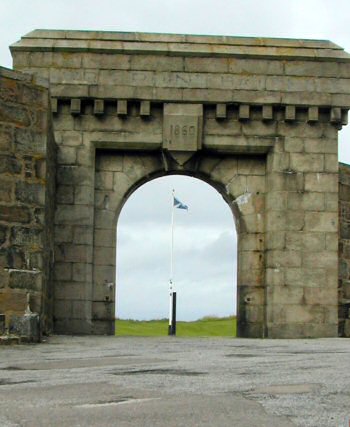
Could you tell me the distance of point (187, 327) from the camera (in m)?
27.8

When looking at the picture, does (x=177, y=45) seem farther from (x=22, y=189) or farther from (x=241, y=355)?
(x=241, y=355)

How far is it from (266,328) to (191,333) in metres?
9.59

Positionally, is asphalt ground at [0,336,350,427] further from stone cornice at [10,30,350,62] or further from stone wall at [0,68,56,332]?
stone cornice at [10,30,350,62]

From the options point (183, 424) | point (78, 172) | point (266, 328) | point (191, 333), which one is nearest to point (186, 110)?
point (78, 172)

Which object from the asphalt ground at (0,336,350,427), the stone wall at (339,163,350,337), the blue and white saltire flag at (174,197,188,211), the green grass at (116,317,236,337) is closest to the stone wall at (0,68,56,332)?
the asphalt ground at (0,336,350,427)

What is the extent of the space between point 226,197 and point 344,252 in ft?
8.14

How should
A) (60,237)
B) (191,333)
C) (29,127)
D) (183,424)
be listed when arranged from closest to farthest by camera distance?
(183,424) < (29,127) < (60,237) < (191,333)

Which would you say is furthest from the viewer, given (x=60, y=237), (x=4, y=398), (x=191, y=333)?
(x=191, y=333)

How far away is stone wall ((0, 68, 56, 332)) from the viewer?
1173cm

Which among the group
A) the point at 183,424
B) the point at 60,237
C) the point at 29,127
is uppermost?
the point at 29,127

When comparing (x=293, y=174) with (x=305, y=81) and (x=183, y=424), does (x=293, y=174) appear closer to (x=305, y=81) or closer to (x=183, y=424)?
(x=305, y=81)

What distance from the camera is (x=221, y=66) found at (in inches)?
654

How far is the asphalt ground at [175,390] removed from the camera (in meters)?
4.40

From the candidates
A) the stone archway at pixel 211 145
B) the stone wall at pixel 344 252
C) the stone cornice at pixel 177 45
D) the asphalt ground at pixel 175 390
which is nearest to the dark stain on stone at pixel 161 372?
the asphalt ground at pixel 175 390
